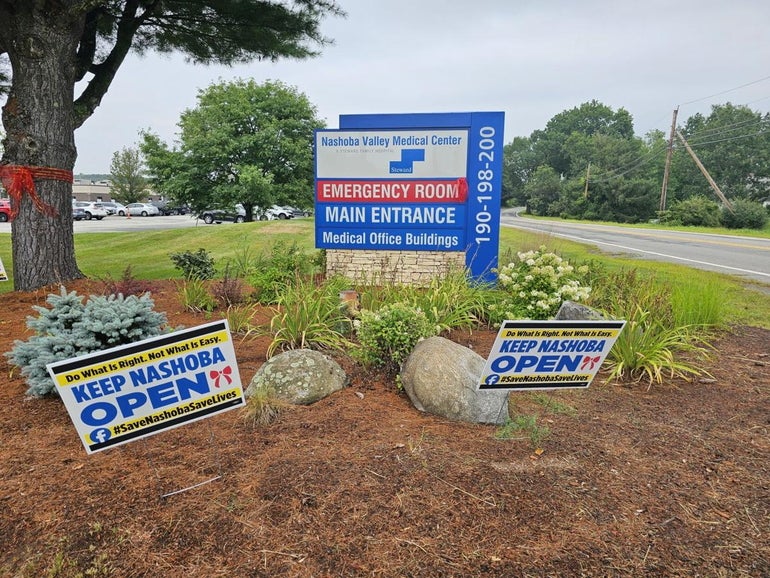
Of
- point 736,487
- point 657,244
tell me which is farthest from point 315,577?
point 657,244

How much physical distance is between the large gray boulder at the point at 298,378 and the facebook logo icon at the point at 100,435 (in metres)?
1.10

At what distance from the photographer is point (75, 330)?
317 centimetres

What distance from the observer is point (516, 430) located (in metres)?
2.92

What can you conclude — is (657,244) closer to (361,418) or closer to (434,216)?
(434,216)

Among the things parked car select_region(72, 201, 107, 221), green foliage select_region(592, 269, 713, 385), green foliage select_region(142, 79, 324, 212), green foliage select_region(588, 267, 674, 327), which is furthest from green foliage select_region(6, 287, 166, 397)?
parked car select_region(72, 201, 107, 221)

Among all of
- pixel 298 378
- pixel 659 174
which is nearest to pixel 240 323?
pixel 298 378

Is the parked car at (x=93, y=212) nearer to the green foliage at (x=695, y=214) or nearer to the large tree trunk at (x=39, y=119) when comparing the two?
the large tree trunk at (x=39, y=119)

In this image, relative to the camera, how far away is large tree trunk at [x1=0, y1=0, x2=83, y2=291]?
6113 mm

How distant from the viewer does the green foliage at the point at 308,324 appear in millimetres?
4188

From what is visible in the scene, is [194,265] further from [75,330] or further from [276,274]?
[75,330]

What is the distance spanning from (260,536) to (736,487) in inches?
90.9

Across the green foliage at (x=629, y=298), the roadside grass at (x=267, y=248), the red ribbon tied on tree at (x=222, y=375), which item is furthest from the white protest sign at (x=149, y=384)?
the roadside grass at (x=267, y=248)

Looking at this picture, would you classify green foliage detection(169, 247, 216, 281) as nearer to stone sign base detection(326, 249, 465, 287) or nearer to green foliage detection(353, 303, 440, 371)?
stone sign base detection(326, 249, 465, 287)

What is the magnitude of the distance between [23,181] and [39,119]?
2.81ft
